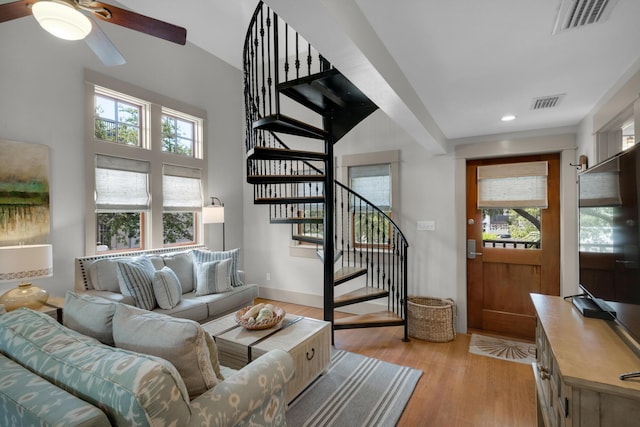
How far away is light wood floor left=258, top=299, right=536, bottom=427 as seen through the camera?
2.04 meters

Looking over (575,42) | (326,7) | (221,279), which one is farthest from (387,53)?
(221,279)

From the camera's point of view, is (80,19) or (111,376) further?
(80,19)

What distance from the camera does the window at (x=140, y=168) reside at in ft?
11.1

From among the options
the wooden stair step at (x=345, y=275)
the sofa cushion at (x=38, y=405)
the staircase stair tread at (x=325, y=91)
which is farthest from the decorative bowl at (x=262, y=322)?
the staircase stair tread at (x=325, y=91)

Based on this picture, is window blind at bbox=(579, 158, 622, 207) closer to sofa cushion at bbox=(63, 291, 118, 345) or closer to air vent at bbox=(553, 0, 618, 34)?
air vent at bbox=(553, 0, 618, 34)

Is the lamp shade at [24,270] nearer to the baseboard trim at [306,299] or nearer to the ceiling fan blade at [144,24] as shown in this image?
the ceiling fan blade at [144,24]

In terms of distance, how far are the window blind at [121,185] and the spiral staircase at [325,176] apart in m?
1.47

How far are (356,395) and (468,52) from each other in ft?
7.97

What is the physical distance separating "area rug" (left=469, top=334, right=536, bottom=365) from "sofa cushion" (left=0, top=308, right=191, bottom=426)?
117 inches

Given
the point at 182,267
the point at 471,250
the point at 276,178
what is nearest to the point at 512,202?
the point at 471,250

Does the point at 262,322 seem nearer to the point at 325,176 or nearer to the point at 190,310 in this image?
the point at 190,310

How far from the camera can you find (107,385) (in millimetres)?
940

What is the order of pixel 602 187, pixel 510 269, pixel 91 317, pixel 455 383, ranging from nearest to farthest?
1. pixel 91 317
2. pixel 602 187
3. pixel 455 383
4. pixel 510 269

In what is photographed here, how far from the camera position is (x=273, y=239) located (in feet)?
15.8
